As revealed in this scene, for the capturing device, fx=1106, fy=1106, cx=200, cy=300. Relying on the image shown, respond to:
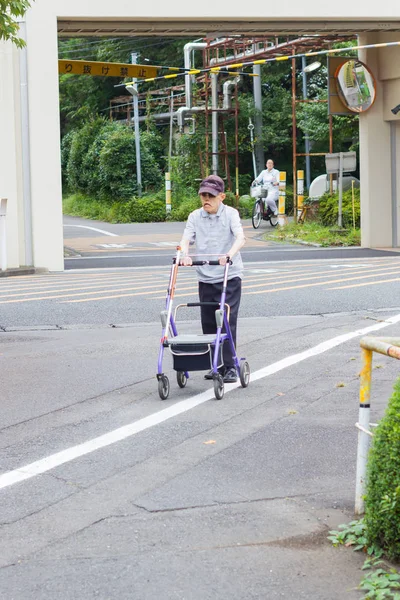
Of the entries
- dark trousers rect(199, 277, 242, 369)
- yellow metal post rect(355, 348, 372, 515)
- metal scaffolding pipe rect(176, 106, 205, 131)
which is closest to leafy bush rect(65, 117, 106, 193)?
metal scaffolding pipe rect(176, 106, 205, 131)

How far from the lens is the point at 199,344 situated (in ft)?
26.2

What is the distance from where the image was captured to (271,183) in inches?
1192

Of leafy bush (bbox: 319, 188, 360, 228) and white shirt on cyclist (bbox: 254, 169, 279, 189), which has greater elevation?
white shirt on cyclist (bbox: 254, 169, 279, 189)

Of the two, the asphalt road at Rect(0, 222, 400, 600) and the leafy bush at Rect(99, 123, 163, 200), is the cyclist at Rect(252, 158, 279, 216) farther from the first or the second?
the asphalt road at Rect(0, 222, 400, 600)

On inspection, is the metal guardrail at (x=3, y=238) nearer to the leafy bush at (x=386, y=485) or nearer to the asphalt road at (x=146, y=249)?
the asphalt road at (x=146, y=249)

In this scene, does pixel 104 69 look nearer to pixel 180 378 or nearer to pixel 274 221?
pixel 274 221

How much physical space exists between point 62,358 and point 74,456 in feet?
12.2

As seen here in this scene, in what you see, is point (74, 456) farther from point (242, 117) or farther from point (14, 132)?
point (242, 117)

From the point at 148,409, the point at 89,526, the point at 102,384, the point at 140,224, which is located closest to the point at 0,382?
the point at 102,384

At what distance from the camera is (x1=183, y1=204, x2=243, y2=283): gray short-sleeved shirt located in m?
8.49

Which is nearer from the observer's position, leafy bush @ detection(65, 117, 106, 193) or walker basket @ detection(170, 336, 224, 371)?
walker basket @ detection(170, 336, 224, 371)

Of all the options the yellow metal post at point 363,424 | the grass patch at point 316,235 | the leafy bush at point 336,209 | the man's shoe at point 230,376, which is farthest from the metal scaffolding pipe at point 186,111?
the yellow metal post at point 363,424

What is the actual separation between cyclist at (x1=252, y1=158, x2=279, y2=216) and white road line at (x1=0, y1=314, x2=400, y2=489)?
802 inches

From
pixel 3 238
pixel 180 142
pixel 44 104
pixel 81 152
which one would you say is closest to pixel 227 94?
pixel 180 142
